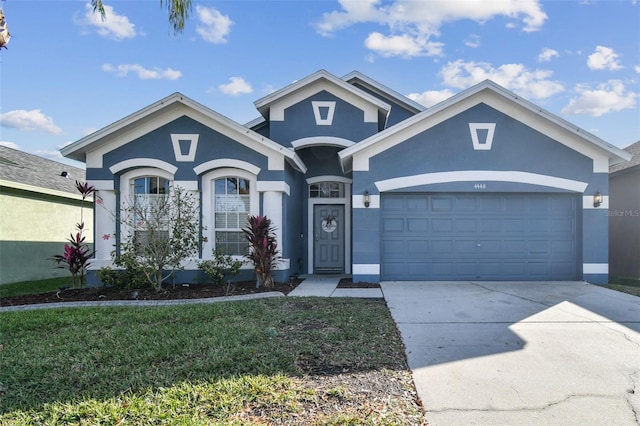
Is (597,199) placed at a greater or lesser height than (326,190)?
lesser

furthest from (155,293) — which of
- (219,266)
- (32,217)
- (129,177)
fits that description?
(32,217)

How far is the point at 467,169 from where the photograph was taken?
9711 millimetres

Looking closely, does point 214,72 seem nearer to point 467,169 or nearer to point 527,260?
point 467,169

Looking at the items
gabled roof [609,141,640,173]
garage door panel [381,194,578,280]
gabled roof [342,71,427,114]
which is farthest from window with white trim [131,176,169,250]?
gabled roof [609,141,640,173]

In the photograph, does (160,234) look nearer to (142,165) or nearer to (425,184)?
(142,165)

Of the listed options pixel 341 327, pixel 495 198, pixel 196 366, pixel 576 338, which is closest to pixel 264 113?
pixel 495 198

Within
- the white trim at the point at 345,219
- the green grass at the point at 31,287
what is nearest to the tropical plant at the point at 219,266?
the white trim at the point at 345,219

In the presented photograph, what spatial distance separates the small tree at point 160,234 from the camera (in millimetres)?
8758

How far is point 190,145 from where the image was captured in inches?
386

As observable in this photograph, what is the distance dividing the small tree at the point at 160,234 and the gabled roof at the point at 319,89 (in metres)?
3.92

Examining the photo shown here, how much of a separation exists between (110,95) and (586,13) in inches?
559

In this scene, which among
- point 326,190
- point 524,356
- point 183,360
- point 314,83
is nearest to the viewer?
point 183,360

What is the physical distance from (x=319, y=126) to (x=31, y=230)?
10089 mm

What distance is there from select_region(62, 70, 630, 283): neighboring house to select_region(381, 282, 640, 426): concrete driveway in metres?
1.89
